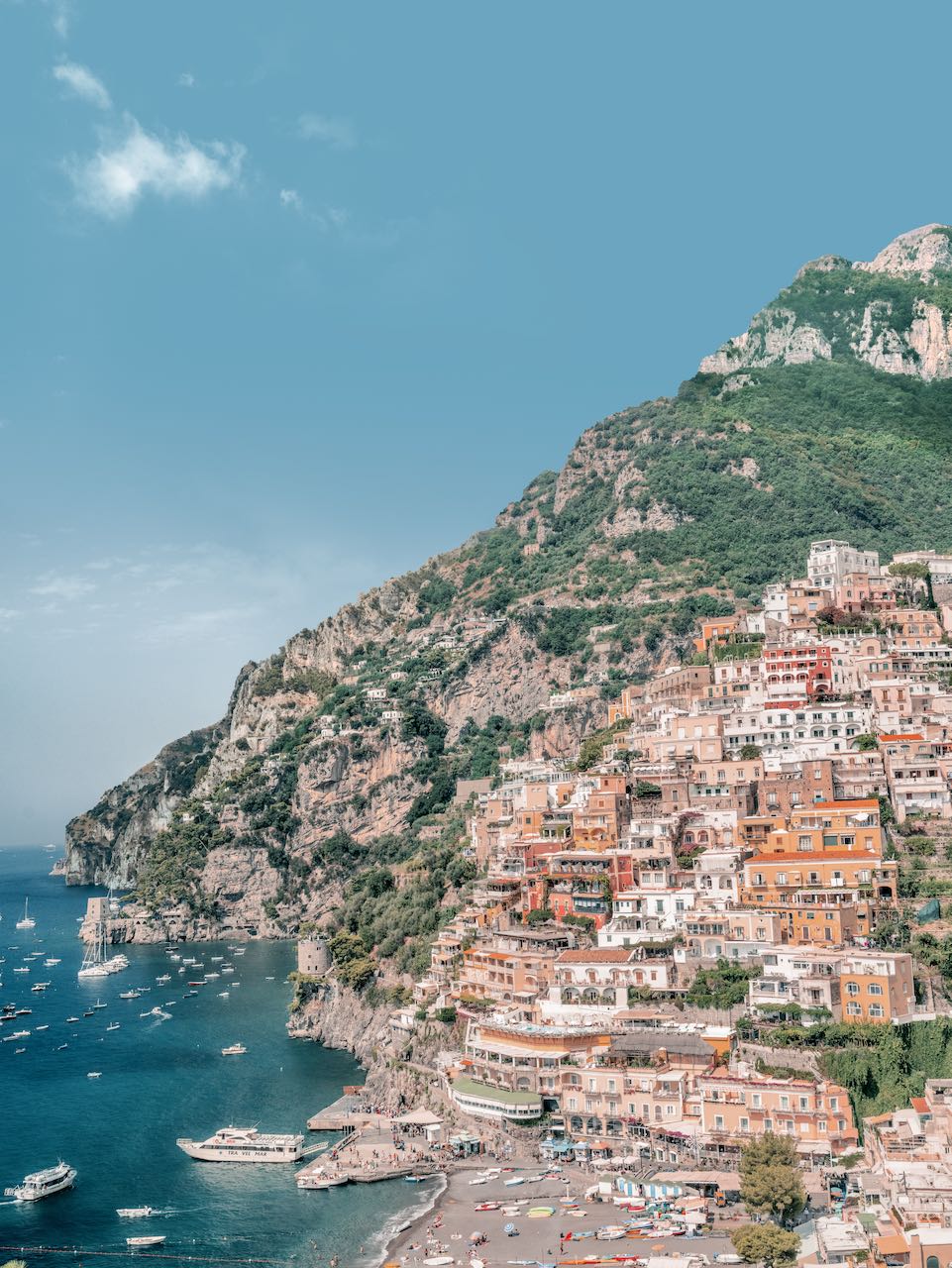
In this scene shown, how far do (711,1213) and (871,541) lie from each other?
270 feet

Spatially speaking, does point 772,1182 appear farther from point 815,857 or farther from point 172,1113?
point 172,1113

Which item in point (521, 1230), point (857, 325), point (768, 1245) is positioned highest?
point (857, 325)

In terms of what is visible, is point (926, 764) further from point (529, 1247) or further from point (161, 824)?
point (161, 824)

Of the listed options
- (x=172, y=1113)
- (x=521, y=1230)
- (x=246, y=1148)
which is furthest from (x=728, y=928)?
(x=172, y=1113)

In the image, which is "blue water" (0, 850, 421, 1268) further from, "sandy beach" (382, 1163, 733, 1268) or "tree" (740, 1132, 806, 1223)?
"tree" (740, 1132, 806, 1223)

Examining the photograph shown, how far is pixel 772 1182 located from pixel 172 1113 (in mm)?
34765

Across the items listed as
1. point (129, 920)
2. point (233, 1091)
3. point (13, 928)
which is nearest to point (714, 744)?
point (233, 1091)

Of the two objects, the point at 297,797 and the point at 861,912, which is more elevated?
the point at 297,797

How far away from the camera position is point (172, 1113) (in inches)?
2566

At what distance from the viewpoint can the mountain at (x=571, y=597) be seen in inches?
4619

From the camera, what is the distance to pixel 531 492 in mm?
176875

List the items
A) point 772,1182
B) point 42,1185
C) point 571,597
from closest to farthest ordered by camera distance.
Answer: point 772,1182 → point 42,1185 → point 571,597

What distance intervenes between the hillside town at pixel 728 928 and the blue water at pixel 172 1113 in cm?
736

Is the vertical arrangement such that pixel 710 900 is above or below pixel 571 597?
below
